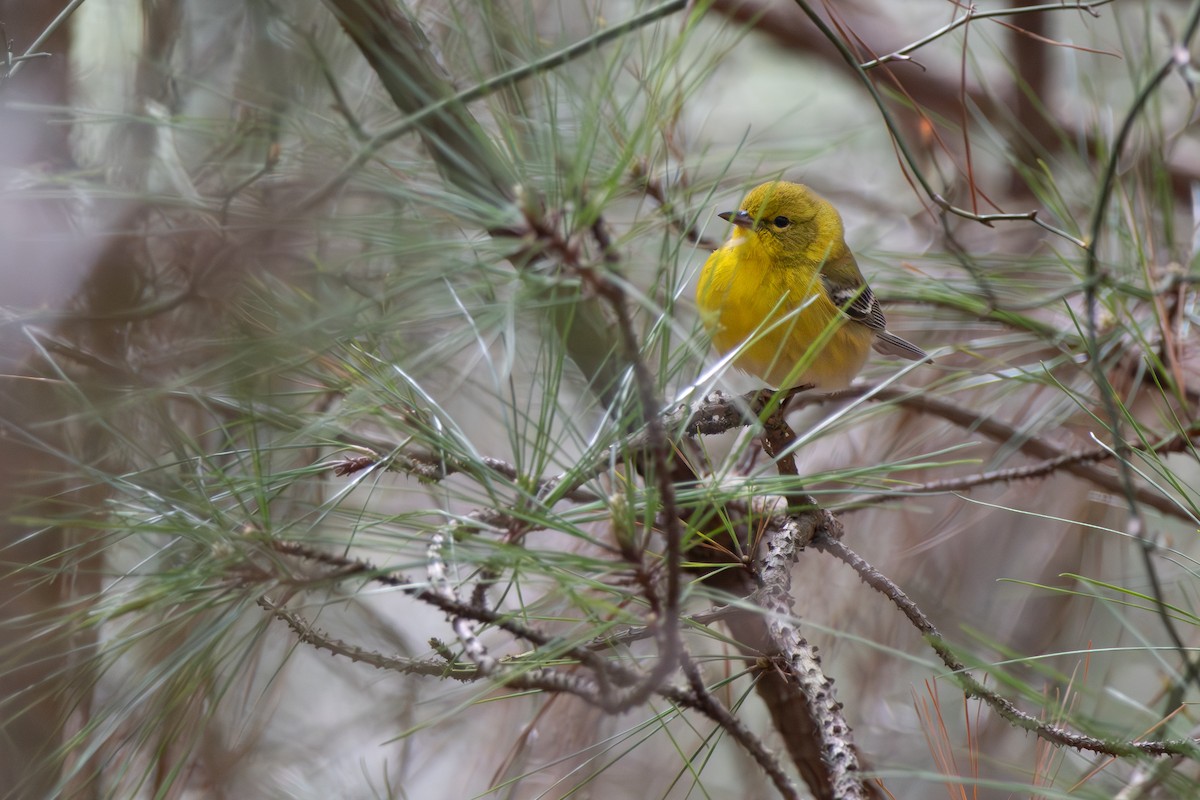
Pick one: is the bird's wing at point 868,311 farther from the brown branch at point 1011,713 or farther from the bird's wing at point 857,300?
the brown branch at point 1011,713

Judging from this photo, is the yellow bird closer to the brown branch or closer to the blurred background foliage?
the blurred background foliage

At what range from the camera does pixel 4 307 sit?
1.14m

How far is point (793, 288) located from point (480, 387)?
2.49 feet

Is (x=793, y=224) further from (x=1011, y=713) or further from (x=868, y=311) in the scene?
(x=1011, y=713)

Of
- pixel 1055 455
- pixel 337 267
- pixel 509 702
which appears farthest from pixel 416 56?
pixel 509 702

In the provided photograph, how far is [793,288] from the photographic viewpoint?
1.68 metres

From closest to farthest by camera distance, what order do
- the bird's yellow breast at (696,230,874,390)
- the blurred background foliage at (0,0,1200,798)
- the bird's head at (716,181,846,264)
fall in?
1. the blurred background foliage at (0,0,1200,798)
2. the bird's yellow breast at (696,230,874,390)
3. the bird's head at (716,181,846,264)

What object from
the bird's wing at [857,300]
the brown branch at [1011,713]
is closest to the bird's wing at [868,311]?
the bird's wing at [857,300]

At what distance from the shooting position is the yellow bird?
1.58 m

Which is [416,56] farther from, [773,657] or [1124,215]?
[1124,215]

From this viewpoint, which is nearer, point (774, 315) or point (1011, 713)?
point (1011, 713)

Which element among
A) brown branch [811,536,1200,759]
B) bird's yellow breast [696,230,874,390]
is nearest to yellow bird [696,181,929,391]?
bird's yellow breast [696,230,874,390]

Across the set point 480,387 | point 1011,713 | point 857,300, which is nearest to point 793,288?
point 857,300

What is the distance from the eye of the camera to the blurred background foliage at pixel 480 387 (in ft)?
2.55
